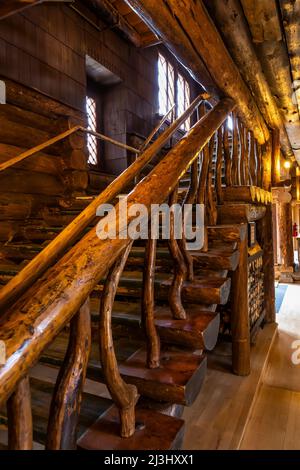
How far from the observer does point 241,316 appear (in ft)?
8.63

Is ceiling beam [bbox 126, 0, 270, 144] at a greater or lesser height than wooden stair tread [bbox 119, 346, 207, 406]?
greater

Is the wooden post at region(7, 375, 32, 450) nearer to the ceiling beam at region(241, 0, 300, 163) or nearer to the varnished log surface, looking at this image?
the varnished log surface

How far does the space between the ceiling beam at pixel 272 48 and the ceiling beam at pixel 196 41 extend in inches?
8.7

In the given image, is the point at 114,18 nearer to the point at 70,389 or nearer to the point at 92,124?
the point at 92,124

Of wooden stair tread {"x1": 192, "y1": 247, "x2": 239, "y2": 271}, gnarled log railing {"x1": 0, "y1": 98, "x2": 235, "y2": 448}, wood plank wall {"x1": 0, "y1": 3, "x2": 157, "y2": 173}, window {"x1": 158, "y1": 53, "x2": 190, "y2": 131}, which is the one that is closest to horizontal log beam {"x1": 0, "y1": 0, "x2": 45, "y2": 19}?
wood plank wall {"x1": 0, "y1": 3, "x2": 157, "y2": 173}

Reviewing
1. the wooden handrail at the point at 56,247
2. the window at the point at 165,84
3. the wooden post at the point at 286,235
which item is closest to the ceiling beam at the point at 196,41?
the wooden handrail at the point at 56,247

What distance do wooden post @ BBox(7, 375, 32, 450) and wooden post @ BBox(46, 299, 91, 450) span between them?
0.39 ft

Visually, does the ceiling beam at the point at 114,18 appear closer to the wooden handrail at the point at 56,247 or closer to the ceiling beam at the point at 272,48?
the ceiling beam at the point at 272,48

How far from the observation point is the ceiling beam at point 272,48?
178 centimetres

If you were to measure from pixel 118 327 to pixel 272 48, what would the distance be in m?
2.32

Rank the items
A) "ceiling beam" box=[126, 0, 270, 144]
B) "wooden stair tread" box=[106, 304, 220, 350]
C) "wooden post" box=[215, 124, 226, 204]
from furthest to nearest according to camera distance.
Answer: "wooden post" box=[215, 124, 226, 204] → "ceiling beam" box=[126, 0, 270, 144] → "wooden stair tread" box=[106, 304, 220, 350]

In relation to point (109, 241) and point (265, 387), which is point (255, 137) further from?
point (109, 241)

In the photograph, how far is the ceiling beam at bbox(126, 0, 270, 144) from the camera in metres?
1.46

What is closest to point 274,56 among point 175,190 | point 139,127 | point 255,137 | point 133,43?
point 255,137
